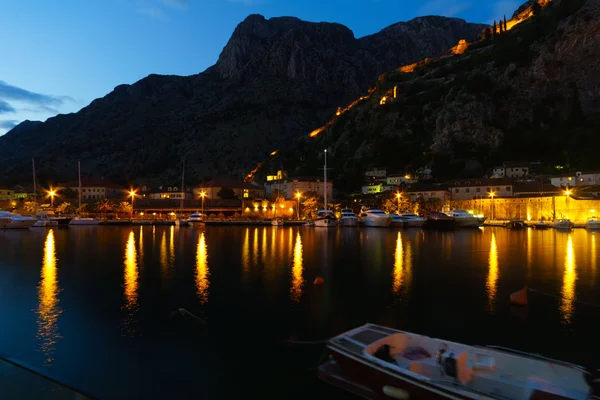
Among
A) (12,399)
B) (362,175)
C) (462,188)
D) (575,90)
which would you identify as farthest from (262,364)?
(575,90)

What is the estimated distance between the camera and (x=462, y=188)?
97.6 metres

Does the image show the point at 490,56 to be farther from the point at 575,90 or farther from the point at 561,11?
the point at 575,90

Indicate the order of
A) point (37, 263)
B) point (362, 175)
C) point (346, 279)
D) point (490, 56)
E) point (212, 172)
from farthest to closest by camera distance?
point (212, 172)
point (490, 56)
point (362, 175)
point (37, 263)
point (346, 279)

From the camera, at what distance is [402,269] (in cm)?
2786

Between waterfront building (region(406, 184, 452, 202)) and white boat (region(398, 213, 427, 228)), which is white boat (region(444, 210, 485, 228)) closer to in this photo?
white boat (region(398, 213, 427, 228))

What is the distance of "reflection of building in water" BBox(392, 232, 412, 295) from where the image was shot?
73.2 feet

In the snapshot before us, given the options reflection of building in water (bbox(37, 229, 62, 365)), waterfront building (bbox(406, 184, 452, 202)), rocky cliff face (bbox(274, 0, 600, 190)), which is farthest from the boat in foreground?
rocky cliff face (bbox(274, 0, 600, 190))

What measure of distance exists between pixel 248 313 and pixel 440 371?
991cm

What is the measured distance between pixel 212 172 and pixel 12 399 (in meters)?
181

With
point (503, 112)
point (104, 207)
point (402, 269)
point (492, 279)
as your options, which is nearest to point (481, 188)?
point (503, 112)

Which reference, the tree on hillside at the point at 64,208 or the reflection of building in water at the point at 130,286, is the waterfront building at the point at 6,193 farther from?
the reflection of building in water at the point at 130,286

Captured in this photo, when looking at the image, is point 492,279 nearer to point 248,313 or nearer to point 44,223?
point 248,313

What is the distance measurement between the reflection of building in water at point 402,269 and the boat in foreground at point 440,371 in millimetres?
11231

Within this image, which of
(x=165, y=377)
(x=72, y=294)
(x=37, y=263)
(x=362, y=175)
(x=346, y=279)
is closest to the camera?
(x=165, y=377)
